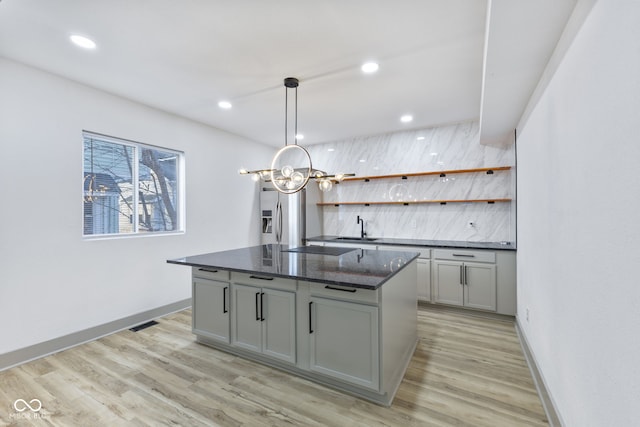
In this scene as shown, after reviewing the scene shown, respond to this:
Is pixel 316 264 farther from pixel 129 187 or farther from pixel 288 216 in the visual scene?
pixel 129 187

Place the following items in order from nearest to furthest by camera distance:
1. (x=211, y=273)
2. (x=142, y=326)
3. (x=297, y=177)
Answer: (x=211, y=273), (x=297, y=177), (x=142, y=326)

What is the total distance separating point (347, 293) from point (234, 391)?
1147mm

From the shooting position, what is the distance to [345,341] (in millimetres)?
2064

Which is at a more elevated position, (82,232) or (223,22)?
(223,22)

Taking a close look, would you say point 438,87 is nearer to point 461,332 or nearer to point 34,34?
point 461,332

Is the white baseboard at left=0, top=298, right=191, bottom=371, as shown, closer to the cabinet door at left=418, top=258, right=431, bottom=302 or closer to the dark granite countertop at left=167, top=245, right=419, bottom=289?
the dark granite countertop at left=167, top=245, right=419, bottom=289

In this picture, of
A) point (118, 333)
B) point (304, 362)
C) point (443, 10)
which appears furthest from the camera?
point (118, 333)

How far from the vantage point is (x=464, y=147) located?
167 inches

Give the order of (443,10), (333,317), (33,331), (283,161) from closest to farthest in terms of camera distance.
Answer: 1. (443,10)
2. (333,317)
3. (33,331)
4. (283,161)

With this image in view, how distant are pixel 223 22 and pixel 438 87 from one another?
7.25ft


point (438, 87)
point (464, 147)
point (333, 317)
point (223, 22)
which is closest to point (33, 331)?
point (333, 317)

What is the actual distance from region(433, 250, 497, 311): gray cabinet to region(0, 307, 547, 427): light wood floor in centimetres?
73

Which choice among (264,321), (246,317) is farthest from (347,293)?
(246,317)

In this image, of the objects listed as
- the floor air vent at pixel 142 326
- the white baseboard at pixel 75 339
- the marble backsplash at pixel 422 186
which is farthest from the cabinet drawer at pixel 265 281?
the marble backsplash at pixel 422 186
